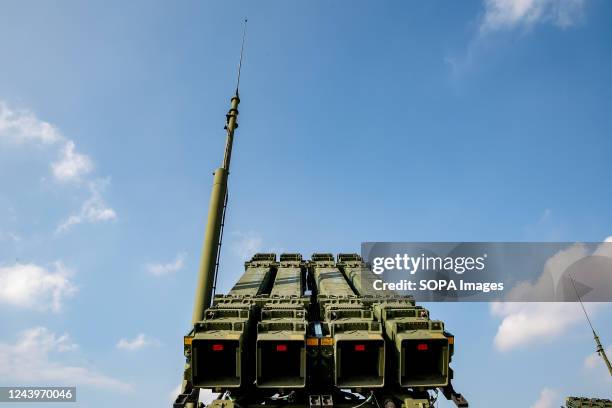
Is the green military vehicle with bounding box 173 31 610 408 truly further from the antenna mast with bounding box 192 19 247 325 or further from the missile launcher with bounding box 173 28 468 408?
the antenna mast with bounding box 192 19 247 325

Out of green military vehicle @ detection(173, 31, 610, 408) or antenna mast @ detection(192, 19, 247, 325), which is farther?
antenna mast @ detection(192, 19, 247, 325)

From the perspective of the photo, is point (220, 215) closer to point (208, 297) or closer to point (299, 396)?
point (208, 297)

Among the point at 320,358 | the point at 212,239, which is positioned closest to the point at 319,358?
the point at 320,358

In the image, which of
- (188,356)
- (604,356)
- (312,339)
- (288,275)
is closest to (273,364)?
(312,339)

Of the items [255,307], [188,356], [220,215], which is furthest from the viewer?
[220,215]

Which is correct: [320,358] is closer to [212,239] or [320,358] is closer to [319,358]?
[319,358]

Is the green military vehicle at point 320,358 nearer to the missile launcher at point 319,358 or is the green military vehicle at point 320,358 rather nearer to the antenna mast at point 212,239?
the missile launcher at point 319,358

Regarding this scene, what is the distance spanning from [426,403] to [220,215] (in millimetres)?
11755

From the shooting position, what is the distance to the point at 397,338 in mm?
9180

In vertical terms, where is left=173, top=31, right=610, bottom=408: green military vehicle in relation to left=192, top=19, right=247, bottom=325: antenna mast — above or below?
below

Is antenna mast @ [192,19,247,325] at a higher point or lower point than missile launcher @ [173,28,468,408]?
higher

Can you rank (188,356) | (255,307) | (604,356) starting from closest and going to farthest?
(188,356)
(255,307)
(604,356)

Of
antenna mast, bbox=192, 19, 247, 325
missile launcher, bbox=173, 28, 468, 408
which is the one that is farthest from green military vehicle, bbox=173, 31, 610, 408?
antenna mast, bbox=192, 19, 247, 325

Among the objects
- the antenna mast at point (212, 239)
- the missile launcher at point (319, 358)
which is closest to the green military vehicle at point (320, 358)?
the missile launcher at point (319, 358)
